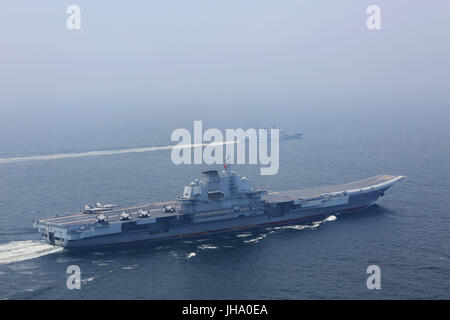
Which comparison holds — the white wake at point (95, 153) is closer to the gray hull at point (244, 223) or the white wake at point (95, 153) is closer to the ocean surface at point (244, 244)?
the ocean surface at point (244, 244)

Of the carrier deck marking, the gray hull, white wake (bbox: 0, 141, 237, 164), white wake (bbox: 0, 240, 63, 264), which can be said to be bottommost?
Result: white wake (bbox: 0, 240, 63, 264)

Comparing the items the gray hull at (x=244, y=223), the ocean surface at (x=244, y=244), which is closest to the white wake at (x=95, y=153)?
the ocean surface at (x=244, y=244)

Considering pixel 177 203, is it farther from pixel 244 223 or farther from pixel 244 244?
pixel 244 244

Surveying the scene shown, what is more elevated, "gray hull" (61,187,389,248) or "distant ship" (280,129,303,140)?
"distant ship" (280,129,303,140)

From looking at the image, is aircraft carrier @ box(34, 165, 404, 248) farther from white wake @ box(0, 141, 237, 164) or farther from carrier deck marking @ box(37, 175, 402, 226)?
white wake @ box(0, 141, 237, 164)

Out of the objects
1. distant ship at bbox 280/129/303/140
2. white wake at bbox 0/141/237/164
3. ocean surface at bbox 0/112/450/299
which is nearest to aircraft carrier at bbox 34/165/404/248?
ocean surface at bbox 0/112/450/299

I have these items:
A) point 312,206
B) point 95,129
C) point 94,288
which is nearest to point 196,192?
point 312,206

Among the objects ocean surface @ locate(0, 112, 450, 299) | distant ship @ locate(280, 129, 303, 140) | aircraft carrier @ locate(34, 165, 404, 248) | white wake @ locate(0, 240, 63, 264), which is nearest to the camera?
ocean surface @ locate(0, 112, 450, 299)

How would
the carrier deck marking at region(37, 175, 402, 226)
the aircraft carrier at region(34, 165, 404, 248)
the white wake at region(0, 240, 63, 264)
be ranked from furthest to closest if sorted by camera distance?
the carrier deck marking at region(37, 175, 402, 226) < the aircraft carrier at region(34, 165, 404, 248) < the white wake at region(0, 240, 63, 264)
